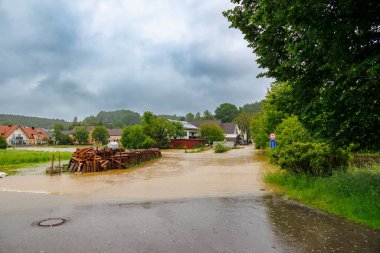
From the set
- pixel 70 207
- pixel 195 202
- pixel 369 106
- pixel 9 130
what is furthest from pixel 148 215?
pixel 9 130

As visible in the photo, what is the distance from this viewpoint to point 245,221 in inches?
333

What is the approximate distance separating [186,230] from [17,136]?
334 ft

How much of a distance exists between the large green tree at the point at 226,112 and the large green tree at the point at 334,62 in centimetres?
11104

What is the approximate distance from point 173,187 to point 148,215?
576 centimetres

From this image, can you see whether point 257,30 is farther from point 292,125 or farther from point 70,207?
point 70,207

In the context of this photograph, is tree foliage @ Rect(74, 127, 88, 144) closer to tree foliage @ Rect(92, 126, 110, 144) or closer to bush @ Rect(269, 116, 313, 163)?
tree foliage @ Rect(92, 126, 110, 144)

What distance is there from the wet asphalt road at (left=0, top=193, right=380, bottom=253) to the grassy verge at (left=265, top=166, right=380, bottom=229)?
0.53 metres

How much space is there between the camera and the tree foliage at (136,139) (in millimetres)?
51656

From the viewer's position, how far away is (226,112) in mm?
121688

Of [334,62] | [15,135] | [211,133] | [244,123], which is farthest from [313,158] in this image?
[15,135]

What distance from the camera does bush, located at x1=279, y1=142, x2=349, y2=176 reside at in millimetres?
13578

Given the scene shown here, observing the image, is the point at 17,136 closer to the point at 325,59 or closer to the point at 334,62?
the point at 325,59

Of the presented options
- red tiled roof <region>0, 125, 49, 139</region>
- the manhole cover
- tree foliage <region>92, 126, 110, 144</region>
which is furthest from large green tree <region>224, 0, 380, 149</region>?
red tiled roof <region>0, 125, 49, 139</region>

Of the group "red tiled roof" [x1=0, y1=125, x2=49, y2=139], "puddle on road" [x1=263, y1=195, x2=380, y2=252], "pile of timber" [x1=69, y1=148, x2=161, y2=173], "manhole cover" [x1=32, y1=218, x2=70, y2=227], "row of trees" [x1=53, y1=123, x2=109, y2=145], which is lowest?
"puddle on road" [x1=263, y1=195, x2=380, y2=252]
